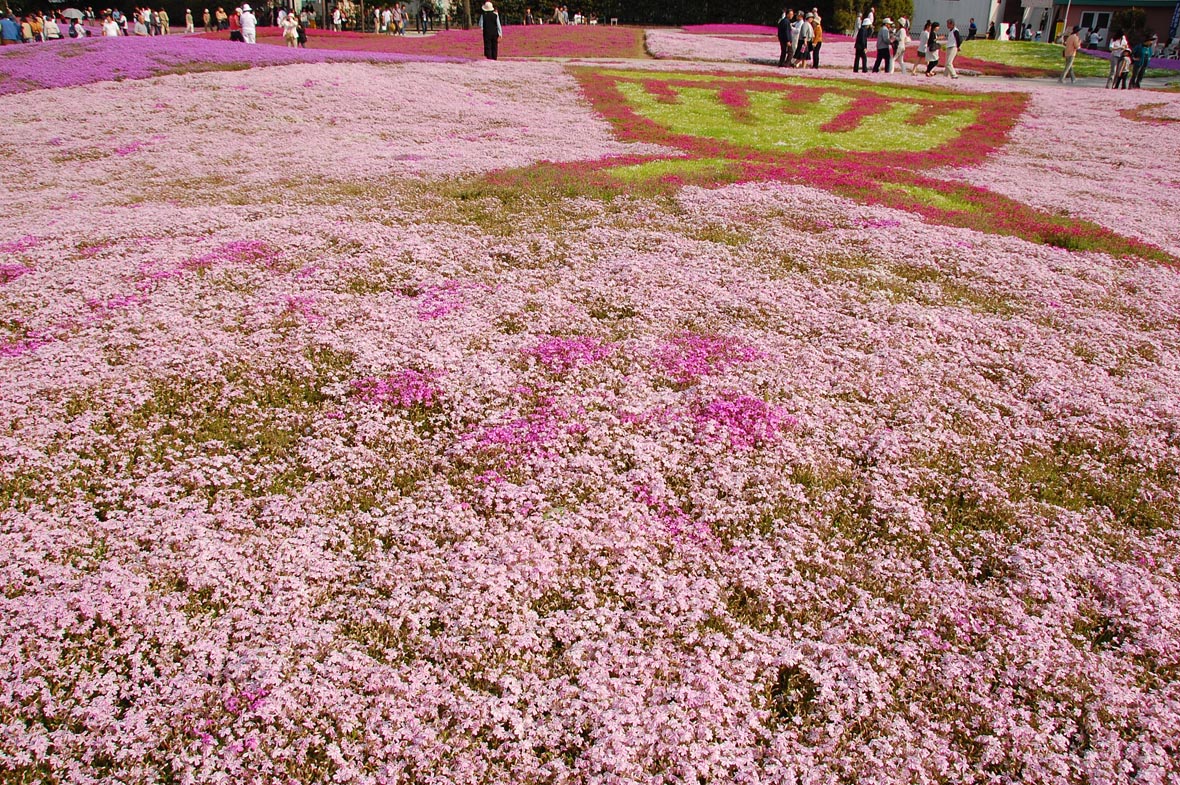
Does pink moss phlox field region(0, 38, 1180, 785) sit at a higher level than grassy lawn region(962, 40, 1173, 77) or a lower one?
lower

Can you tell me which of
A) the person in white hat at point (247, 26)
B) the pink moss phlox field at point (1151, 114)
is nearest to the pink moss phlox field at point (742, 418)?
the pink moss phlox field at point (1151, 114)

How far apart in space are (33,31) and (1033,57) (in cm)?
7860

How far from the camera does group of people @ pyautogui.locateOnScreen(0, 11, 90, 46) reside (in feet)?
166

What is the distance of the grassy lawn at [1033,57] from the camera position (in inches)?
2088

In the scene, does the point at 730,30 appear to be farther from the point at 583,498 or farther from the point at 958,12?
the point at 583,498

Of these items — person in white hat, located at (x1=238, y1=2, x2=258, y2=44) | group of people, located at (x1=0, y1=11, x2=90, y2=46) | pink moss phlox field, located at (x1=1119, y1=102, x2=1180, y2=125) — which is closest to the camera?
pink moss phlox field, located at (x1=1119, y1=102, x2=1180, y2=125)

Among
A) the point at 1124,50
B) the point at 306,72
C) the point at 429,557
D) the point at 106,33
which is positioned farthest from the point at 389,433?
the point at 106,33

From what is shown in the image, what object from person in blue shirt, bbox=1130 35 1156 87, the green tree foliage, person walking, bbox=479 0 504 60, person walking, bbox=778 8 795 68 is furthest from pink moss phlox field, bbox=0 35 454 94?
the green tree foliage

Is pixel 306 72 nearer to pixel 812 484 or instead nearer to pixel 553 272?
pixel 553 272

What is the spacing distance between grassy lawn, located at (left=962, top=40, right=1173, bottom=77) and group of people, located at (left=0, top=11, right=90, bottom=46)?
71.1 m

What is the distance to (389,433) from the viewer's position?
10000 millimetres

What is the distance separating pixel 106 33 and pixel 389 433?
60.6 metres

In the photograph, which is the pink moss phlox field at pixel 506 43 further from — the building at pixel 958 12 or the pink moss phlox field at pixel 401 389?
the pink moss phlox field at pixel 401 389

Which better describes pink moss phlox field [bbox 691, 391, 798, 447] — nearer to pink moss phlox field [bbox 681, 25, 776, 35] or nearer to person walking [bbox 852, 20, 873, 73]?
person walking [bbox 852, 20, 873, 73]
